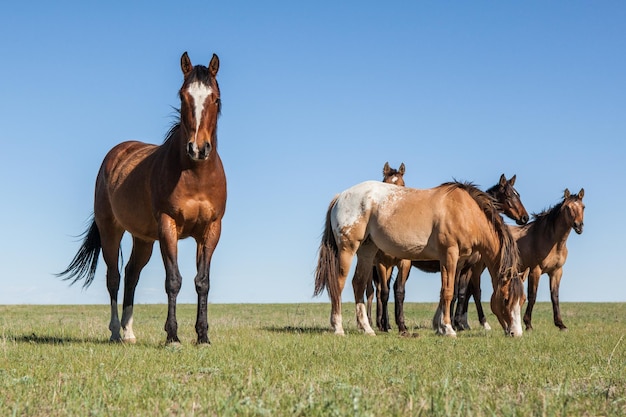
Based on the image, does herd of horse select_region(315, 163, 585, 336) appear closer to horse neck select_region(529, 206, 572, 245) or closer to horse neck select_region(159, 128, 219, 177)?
horse neck select_region(529, 206, 572, 245)

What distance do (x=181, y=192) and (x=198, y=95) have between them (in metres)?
1.37

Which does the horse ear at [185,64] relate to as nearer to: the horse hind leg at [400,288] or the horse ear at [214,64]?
the horse ear at [214,64]

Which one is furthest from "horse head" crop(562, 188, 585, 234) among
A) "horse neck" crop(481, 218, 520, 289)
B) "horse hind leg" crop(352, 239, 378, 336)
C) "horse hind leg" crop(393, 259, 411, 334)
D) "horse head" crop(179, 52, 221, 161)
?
"horse head" crop(179, 52, 221, 161)

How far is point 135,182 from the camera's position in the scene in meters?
10.9

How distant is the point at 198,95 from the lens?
9391 mm

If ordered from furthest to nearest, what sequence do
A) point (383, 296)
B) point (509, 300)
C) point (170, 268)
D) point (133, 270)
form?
1. point (383, 296)
2. point (509, 300)
3. point (133, 270)
4. point (170, 268)

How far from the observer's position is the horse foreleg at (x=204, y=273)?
32.8 ft

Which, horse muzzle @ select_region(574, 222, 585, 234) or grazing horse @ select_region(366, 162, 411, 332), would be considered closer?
grazing horse @ select_region(366, 162, 411, 332)

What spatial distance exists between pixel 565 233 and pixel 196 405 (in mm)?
15006

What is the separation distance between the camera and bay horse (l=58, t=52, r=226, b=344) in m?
9.43

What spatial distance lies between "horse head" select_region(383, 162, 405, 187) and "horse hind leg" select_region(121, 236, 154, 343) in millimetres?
7213

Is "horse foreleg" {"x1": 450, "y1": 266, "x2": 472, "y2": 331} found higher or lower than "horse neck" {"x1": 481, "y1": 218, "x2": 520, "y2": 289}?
lower

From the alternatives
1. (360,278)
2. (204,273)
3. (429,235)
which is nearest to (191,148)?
(204,273)

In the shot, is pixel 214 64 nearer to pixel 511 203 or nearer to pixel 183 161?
pixel 183 161
